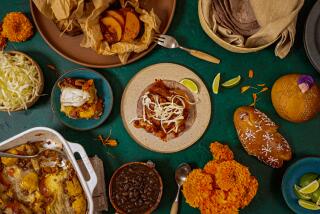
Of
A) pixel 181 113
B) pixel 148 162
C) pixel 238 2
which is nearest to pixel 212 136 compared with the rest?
pixel 181 113

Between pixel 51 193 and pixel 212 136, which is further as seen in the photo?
pixel 212 136

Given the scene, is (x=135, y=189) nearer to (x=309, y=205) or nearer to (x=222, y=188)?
(x=222, y=188)

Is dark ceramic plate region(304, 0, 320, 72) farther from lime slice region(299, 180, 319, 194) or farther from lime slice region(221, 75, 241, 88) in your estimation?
lime slice region(299, 180, 319, 194)

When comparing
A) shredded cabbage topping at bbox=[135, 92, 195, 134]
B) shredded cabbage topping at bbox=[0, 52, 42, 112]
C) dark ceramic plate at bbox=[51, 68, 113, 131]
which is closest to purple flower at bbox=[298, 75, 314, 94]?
shredded cabbage topping at bbox=[135, 92, 195, 134]

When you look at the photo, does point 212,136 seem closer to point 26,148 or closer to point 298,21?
point 298,21

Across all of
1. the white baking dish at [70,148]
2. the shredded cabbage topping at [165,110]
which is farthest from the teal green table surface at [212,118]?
the white baking dish at [70,148]

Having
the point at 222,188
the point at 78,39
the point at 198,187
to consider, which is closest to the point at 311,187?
the point at 222,188
